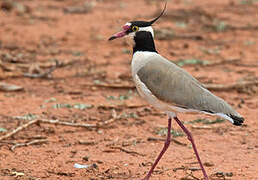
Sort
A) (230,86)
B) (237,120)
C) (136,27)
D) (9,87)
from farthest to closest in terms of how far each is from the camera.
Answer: (9,87) < (230,86) < (136,27) < (237,120)

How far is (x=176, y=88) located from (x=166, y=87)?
3.6 inches

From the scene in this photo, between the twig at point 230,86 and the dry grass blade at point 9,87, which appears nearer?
the twig at point 230,86

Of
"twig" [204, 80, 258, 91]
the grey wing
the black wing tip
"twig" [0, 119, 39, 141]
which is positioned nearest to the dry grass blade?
"twig" [0, 119, 39, 141]

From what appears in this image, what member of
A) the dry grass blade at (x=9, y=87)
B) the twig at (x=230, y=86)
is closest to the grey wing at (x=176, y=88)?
the twig at (x=230, y=86)

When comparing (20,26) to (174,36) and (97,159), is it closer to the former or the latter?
(174,36)

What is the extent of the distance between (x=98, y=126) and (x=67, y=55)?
3.75 m

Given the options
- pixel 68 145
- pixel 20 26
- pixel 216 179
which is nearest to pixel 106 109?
pixel 68 145

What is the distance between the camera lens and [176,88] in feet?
15.1

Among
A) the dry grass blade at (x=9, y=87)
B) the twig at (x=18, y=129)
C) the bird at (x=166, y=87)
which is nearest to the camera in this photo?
the bird at (x=166, y=87)

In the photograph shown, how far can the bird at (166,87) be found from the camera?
4453 millimetres

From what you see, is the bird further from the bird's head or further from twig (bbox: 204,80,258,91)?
twig (bbox: 204,80,258,91)

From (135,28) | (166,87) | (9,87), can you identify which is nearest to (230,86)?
(135,28)

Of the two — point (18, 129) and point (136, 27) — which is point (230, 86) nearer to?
point (136, 27)

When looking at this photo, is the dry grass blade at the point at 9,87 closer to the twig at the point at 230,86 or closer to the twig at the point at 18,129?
the twig at the point at 18,129
